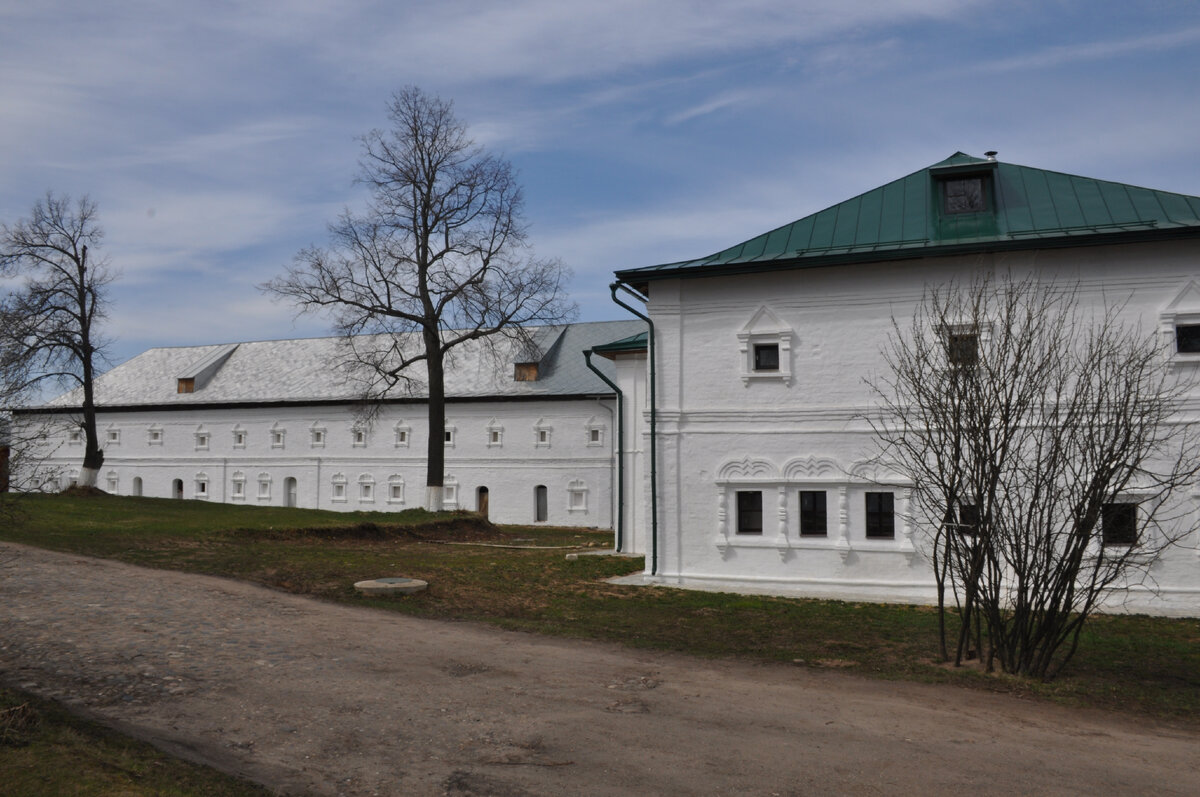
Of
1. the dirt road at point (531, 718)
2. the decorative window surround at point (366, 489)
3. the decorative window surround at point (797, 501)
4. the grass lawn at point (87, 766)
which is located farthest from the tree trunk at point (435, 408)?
the grass lawn at point (87, 766)

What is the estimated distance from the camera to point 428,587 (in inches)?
634

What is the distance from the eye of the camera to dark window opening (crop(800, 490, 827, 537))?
16812mm

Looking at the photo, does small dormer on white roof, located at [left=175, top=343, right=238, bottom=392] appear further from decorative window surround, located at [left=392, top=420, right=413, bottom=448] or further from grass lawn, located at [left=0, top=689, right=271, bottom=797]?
grass lawn, located at [left=0, top=689, right=271, bottom=797]

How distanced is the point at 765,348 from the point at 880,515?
3.69 m

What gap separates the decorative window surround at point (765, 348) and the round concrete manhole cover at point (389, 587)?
6983mm

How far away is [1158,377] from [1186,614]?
385 cm

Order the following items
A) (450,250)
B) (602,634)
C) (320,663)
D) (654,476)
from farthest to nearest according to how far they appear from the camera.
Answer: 1. (450,250)
2. (654,476)
3. (602,634)
4. (320,663)

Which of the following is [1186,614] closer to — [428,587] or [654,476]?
[654,476]

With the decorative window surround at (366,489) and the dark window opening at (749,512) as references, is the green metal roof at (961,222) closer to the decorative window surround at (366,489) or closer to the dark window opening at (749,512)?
the dark window opening at (749,512)

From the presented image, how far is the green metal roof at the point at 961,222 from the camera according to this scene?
15.7 m

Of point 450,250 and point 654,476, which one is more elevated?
point 450,250

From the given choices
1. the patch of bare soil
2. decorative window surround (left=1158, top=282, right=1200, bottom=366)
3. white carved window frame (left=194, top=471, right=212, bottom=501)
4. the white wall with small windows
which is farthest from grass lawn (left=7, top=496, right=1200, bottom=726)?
white carved window frame (left=194, top=471, right=212, bottom=501)

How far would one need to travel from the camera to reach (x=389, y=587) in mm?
15406

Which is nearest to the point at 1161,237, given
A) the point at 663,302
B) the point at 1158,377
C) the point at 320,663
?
the point at 1158,377
